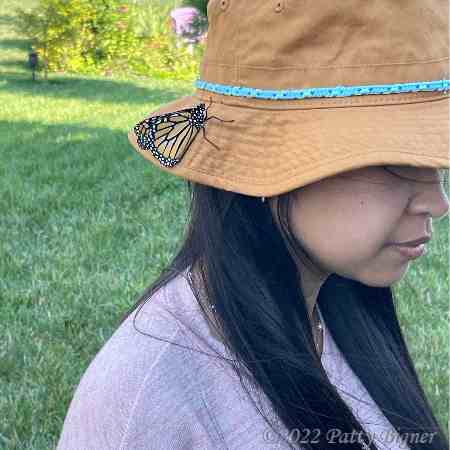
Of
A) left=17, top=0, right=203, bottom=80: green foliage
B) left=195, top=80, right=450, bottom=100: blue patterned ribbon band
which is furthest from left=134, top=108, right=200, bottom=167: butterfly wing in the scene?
left=17, top=0, right=203, bottom=80: green foliage

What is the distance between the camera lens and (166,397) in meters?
1.13

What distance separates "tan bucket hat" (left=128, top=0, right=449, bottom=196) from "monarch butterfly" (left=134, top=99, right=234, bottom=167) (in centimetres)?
8

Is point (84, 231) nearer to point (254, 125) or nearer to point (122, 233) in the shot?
point (122, 233)

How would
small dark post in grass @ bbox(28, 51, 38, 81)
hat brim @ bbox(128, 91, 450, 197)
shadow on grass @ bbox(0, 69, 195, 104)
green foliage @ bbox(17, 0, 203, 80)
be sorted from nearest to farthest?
1. hat brim @ bbox(128, 91, 450, 197)
2. shadow on grass @ bbox(0, 69, 195, 104)
3. small dark post in grass @ bbox(28, 51, 38, 81)
4. green foliage @ bbox(17, 0, 203, 80)

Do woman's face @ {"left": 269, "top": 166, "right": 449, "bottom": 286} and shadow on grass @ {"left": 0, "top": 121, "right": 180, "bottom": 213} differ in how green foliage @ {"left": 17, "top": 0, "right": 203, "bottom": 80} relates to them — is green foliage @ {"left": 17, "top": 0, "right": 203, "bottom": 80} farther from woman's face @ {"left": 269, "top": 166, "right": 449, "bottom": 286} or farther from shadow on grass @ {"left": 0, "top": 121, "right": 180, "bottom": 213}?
woman's face @ {"left": 269, "top": 166, "right": 449, "bottom": 286}

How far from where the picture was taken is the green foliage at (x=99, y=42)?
12914 millimetres

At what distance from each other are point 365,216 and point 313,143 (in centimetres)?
14

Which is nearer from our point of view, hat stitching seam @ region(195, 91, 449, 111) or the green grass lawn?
hat stitching seam @ region(195, 91, 449, 111)

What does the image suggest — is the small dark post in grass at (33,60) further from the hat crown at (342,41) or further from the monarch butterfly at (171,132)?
the hat crown at (342,41)

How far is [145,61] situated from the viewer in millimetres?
14164

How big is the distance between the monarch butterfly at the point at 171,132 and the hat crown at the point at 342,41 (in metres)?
0.14

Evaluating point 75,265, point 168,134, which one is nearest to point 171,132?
point 168,134

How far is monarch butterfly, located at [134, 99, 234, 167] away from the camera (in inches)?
51.2

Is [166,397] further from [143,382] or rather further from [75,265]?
[75,265]
